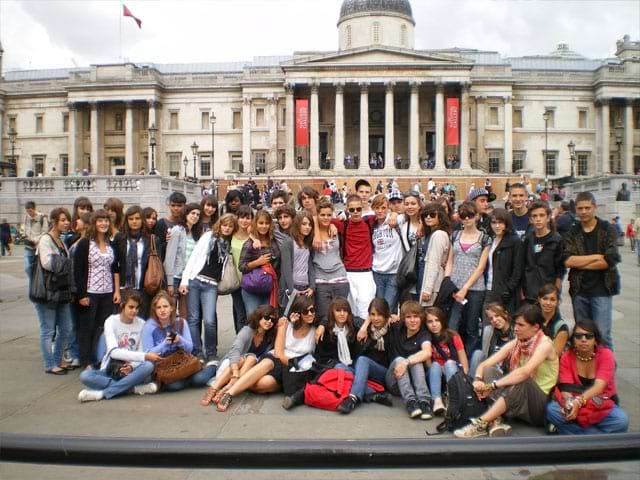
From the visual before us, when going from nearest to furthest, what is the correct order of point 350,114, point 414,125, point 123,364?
point 123,364 < point 414,125 < point 350,114

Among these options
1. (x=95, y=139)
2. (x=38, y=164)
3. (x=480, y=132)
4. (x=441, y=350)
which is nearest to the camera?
(x=441, y=350)

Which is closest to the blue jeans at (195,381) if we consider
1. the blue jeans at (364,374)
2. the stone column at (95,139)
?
the blue jeans at (364,374)

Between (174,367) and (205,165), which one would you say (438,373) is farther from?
(205,165)

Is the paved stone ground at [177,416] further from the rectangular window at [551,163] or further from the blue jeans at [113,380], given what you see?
the rectangular window at [551,163]

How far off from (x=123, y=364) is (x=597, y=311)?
18.7 feet

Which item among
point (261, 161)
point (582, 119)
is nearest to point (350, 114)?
point (261, 161)

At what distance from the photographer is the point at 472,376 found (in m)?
6.53

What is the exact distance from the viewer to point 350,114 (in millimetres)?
58000

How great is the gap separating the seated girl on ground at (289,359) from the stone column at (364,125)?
4652cm

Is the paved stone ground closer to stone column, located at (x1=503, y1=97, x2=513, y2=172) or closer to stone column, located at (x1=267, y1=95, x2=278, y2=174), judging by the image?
stone column, located at (x1=267, y1=95, x2=278, y2=174)

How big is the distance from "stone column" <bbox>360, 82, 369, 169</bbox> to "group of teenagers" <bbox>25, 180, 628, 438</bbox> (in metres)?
45.1

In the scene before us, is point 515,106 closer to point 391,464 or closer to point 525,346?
point 525,346

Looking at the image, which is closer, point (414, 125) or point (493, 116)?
point (414, 125)

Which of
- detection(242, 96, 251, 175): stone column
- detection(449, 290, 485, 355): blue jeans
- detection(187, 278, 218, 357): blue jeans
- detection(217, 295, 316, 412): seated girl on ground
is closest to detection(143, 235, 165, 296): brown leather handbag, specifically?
detection(187, 278, 218, 357): blue jeans
